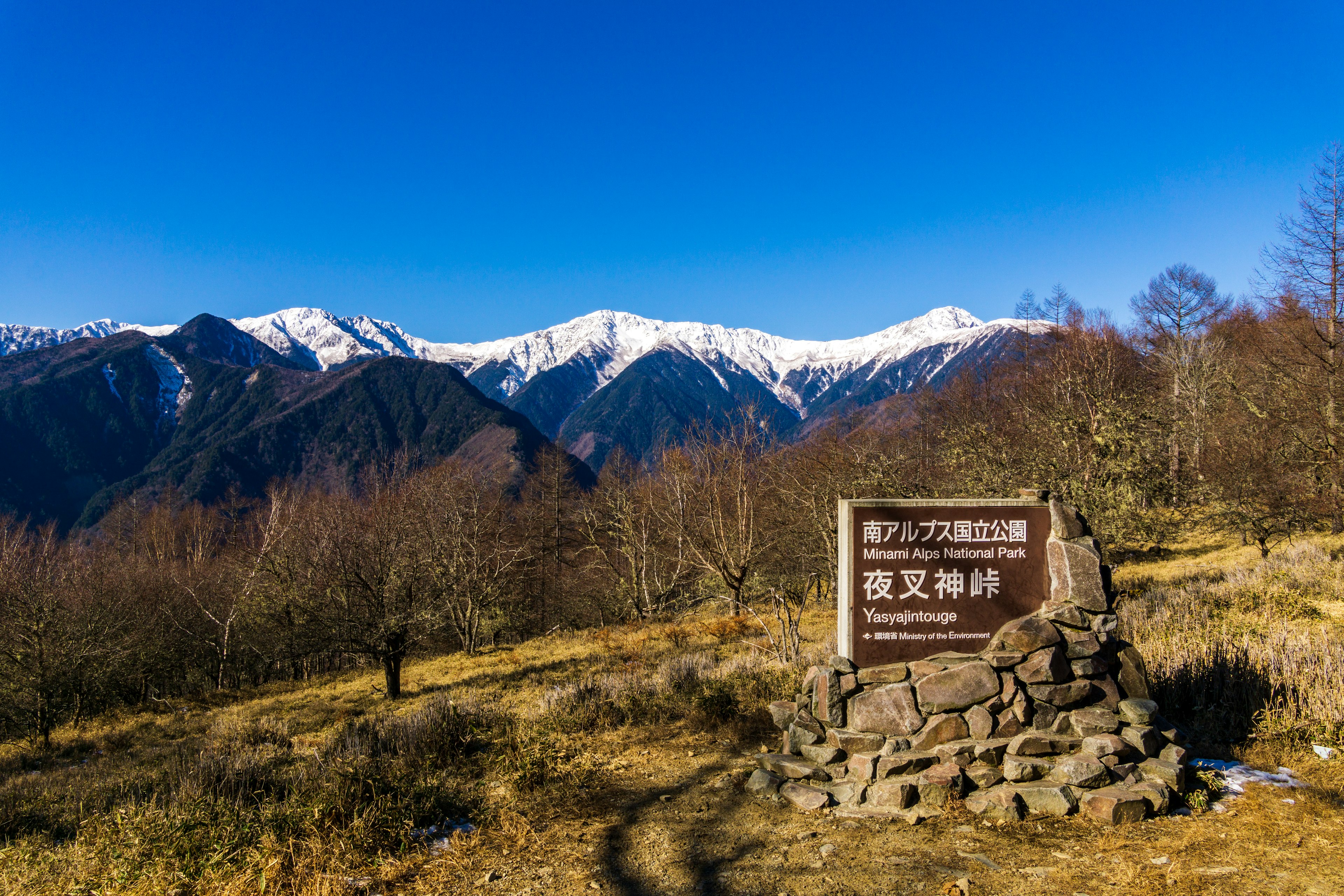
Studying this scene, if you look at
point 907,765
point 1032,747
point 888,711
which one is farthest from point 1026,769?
point 888,711

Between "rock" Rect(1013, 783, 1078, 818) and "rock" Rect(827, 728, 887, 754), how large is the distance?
118 centimetres

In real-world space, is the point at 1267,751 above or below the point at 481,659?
above

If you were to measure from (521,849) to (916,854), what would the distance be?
10.2 ft

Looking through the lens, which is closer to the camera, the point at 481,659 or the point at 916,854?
the point at 916,854

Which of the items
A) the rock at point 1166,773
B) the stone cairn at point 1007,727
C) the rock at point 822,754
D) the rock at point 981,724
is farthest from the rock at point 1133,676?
the rock at point 822,754

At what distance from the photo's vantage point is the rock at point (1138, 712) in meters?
6.19

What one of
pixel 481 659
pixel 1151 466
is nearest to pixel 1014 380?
pixel 1151 466

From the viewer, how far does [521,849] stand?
549 cm

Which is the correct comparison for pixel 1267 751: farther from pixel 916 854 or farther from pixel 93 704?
pixel 93 704

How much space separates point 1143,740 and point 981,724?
53.2 inches

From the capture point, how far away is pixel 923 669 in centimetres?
661

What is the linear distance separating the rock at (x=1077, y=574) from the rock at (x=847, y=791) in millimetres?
2689

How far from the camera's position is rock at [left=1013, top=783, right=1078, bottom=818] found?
5562mm

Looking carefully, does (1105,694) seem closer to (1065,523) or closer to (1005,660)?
(1005,660)
